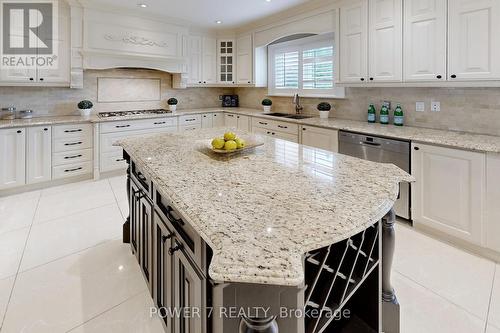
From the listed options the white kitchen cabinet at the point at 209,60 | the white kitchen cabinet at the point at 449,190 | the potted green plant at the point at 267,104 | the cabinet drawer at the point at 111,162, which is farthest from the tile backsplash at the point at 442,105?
the cabinet drawer at the point at 111,162

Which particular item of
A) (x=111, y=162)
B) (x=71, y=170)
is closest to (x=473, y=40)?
(x=111, y=162)

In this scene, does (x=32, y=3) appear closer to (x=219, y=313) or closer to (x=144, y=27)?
(x=144, y=27)

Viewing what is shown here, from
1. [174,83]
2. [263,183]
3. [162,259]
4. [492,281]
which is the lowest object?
[492,281]

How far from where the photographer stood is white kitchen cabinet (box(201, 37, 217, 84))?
5983 mm

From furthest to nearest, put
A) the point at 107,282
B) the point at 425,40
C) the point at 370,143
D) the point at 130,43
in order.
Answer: the point at 130,43 → the point at 370,143 → the point at 425,40 → the point at 107,282

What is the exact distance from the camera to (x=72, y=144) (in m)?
4.36

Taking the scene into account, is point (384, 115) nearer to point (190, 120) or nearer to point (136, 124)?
point (190, 120)

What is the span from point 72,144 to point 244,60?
3.38 m

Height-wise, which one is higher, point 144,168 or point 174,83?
point 174,83

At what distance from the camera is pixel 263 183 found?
1401 millimetres

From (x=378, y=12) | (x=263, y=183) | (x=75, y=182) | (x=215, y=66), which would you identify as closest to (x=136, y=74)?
(x=215, y=66)

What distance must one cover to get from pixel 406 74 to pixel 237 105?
4082 millimetres

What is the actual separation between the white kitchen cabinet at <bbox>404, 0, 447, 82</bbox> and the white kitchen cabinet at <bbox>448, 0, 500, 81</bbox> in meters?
0.08

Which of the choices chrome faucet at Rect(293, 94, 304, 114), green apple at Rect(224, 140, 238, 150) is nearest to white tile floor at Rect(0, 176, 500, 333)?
green apple at Rect(224, 140, 238, 150)
